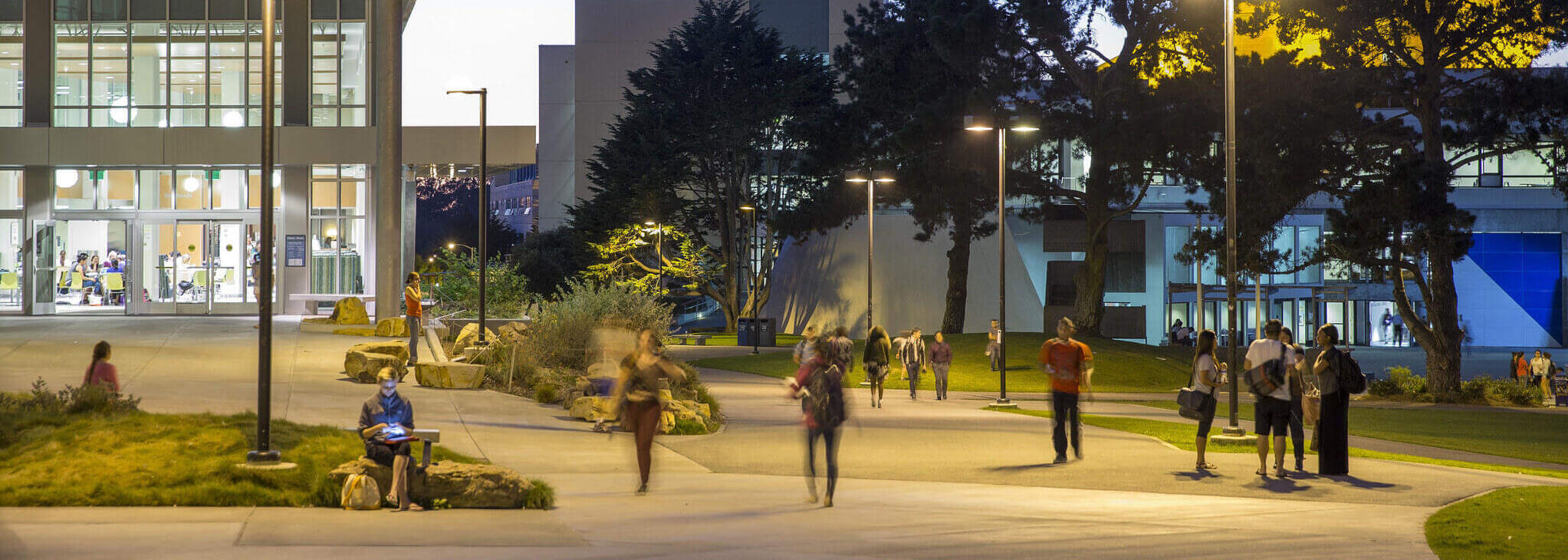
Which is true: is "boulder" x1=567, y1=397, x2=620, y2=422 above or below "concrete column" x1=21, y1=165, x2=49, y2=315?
below

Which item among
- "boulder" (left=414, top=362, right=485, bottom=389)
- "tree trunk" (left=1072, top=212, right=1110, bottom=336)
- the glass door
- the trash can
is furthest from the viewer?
the trash can

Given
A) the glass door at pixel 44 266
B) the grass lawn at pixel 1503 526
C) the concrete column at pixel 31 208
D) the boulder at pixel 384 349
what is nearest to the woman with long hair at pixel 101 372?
the boulder at pixel 384 349

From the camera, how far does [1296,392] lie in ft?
49.5

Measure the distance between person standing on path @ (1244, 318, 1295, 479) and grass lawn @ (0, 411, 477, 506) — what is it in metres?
8.56

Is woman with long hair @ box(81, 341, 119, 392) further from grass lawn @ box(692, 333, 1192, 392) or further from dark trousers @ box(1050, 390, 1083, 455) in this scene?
grass lawn @ box(692, 333, 1192, 392)

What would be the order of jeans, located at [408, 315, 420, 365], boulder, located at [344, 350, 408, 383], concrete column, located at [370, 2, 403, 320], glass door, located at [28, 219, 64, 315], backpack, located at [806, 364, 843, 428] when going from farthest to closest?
glass door, located at [28, 219, 64, 315], concrete column, located at [370, 2, 403, 320], jeans, located at [408, 315, 420, 365], boulder, located at [344, 350, 408, 383], backpack, located at [806, 364, 843, 428]

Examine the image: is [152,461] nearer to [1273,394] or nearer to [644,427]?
[644,427]

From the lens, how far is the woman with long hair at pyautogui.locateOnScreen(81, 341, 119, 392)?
14.4 m

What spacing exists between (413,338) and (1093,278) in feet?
97.1

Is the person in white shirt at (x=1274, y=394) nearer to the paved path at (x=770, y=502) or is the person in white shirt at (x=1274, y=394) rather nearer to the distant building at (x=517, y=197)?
the paved path at (x=770, y=502)

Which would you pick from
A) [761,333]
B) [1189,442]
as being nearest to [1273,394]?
[1189,442]

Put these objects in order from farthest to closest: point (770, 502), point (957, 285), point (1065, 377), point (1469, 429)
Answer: point (957, 285), point (1469, 429), point (1065, 377), point (770, 502)

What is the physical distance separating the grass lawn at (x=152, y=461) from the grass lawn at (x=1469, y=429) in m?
15.3

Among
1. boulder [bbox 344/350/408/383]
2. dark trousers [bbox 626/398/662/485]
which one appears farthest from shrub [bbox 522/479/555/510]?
boulder [bbox 344/350/408/383]
